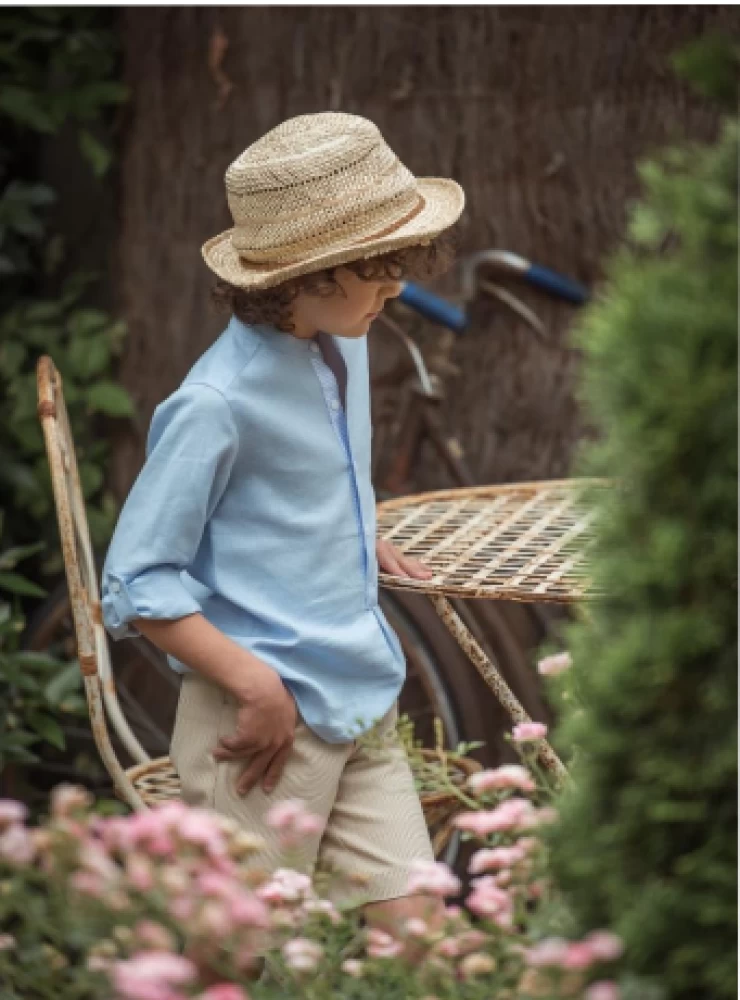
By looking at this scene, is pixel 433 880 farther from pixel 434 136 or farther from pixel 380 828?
pixel 434 136

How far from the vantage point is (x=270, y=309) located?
2127 mm

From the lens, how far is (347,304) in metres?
2.09

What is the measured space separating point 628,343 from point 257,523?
2.91 ft

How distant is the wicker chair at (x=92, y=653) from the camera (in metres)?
2.39

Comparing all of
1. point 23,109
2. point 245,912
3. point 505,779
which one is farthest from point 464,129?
point 245,912

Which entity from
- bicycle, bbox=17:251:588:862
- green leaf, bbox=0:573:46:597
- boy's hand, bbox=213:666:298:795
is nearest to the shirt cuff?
boy's hand, bbox=213:666:298:795

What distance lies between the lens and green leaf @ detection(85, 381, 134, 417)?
3.51 meters

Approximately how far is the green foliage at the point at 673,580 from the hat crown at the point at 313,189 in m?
0.72

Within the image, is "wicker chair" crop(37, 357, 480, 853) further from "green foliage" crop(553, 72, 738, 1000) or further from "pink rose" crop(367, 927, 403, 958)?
"green foliage" crop(553, 72, 738, 1000)

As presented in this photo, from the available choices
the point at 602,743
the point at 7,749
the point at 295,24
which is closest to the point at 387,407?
the point at 295,24

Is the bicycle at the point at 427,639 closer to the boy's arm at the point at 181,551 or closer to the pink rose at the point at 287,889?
the boy's arm at the point at 181,551

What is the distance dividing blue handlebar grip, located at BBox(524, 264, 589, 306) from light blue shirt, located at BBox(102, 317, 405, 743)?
1.21 m

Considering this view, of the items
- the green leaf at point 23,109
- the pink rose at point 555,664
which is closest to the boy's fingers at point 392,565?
the pink rose at point 555,664

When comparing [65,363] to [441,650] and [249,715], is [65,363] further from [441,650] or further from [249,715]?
[249,715]
